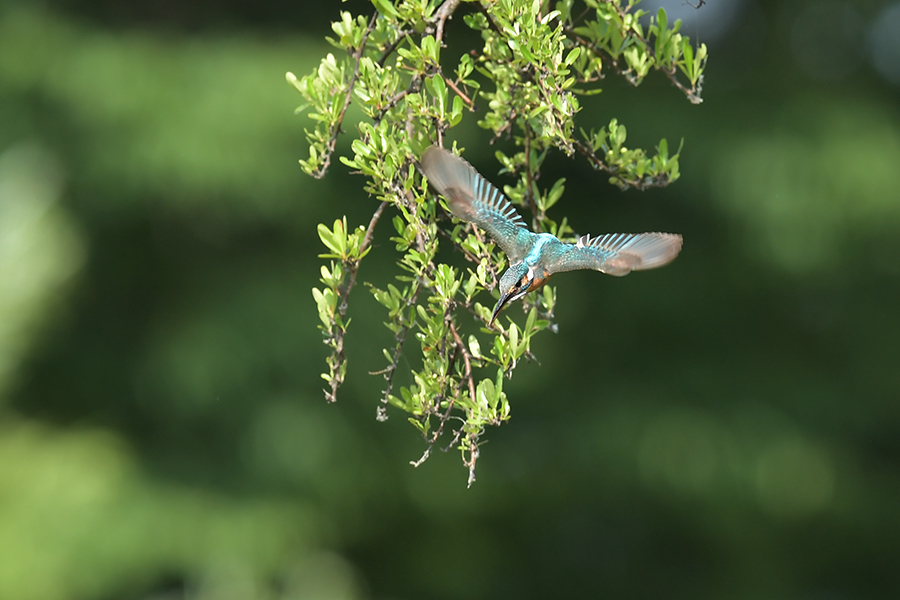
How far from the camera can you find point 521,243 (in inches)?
30.2

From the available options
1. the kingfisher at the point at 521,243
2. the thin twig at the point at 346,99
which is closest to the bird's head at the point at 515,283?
the kingfisher at the point at 521,243

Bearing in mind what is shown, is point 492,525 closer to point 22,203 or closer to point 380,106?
point 22,203

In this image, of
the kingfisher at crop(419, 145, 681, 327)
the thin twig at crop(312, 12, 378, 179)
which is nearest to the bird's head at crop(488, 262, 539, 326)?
the kingfisher at crop(419, 145, 681, 327)

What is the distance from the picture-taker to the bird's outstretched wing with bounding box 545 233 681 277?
0.69m

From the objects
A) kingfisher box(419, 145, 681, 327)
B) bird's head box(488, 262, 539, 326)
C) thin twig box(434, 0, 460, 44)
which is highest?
thin twig box(434, 0, 460, 44)

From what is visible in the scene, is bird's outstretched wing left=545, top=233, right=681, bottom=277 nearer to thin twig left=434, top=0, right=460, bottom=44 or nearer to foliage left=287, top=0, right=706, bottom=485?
foliage left=287, top=0, right=706, bottom=485

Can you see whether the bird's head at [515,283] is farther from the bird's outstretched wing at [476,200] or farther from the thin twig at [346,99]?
the thin twig at [346,99]

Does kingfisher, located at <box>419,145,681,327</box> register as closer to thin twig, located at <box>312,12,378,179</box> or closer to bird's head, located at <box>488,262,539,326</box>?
bird's head, located at <box>488,262,539,326</box>

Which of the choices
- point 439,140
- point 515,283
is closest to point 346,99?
point 439,140

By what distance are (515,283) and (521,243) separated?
69 millimetres

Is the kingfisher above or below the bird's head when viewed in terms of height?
above

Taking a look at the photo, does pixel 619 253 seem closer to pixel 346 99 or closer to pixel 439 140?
pixel 439 140

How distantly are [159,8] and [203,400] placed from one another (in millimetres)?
1602

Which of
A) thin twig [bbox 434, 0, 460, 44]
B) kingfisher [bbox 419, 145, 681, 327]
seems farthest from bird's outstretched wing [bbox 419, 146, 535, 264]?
thin twig [bbox 434, 0, 460, 44]
